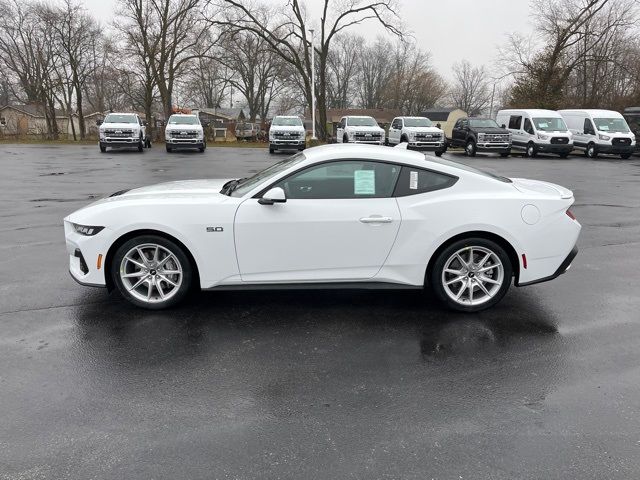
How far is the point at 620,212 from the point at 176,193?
8.87 m

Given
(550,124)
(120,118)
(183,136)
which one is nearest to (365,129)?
(550,124)

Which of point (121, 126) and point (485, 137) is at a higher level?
point (121, 126)

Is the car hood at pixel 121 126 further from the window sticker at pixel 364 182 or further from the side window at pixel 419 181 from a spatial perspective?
the side window at pixel 419 181

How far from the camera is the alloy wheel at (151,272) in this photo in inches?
178

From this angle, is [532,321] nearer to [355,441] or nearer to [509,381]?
[509,381]

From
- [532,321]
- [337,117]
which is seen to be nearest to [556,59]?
[532,321]

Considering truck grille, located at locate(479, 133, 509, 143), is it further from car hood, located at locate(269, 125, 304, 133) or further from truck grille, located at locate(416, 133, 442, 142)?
car hood, located at locate(269, 125, 304, 133)

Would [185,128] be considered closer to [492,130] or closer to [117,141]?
[117,141]

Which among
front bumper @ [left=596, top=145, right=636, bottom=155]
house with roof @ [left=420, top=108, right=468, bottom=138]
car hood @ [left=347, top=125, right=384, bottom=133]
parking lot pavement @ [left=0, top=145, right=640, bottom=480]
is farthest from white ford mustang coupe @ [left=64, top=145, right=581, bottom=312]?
house with roof @ [left=420, top=108, right=468, bottom=138]

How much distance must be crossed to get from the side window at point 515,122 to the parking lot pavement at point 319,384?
23.4 metres

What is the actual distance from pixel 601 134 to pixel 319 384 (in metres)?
26.6

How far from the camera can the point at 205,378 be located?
138 inches

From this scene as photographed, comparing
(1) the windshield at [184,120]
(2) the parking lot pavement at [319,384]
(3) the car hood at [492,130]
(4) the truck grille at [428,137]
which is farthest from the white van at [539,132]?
(2) the parking lot pavement at [319,384]

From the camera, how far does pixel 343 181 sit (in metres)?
4.57
